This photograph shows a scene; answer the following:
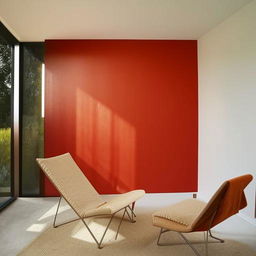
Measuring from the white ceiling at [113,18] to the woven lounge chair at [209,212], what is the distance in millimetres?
2109

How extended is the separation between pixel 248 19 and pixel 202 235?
2469 millimetres

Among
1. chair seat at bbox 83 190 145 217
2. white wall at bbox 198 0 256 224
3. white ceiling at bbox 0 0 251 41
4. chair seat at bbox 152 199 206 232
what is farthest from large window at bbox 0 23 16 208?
white wall at bbox 198 0 256 224

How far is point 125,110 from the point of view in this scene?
14.5ft

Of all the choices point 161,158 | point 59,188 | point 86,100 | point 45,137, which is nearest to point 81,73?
point 86,100

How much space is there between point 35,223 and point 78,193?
0.66m

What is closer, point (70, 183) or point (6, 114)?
point (70, 183)

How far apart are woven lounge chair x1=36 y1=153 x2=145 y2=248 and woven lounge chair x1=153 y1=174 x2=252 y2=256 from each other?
1.65ft

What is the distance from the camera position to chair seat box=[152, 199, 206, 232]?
2.32 metres

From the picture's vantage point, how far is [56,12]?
3367 millimetres

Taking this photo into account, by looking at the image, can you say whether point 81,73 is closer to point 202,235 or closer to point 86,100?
point 86,100

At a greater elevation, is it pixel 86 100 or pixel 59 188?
pixel 86 100

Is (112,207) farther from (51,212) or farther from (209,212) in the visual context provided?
(51,212)

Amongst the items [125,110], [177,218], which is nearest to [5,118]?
[125,110]

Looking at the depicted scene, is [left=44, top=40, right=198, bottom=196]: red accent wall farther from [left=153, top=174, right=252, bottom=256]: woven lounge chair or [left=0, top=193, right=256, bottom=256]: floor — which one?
[left=153, top=174, right=252, bottom=256]: woven lounge chair
